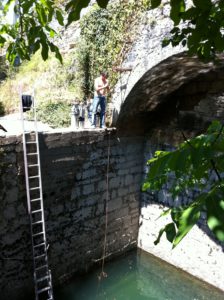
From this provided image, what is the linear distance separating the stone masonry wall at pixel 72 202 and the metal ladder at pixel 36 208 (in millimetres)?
117

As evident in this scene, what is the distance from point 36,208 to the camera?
5.45 m

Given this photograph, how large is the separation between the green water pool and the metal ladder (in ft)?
2.29

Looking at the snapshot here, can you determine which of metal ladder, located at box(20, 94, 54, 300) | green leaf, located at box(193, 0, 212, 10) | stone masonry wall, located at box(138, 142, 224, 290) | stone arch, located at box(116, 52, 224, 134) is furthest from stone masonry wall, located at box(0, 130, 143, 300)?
green leaf, located at box(193, 0, 212, 10)

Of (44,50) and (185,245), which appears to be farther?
(185,245)

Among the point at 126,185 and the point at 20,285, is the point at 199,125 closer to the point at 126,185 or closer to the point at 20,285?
the point at 126,185

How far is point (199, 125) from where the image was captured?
6668 millimetres

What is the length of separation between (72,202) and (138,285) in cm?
220

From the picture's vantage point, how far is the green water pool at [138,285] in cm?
627

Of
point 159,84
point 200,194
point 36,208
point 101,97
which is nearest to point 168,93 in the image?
point 159,84

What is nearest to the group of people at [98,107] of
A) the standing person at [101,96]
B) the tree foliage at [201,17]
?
the standing person at [101,96]

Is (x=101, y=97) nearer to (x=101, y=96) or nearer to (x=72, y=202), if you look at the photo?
(x=101, y=96)

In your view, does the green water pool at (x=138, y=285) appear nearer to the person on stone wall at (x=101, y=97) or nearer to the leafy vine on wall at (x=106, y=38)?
the person on stone wall at (x=101, y=97)

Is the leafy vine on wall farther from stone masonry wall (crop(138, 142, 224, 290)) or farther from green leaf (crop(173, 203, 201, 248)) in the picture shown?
green leaf (crop(173, 203, 201, 248))

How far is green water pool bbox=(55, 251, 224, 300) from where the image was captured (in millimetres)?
6266
